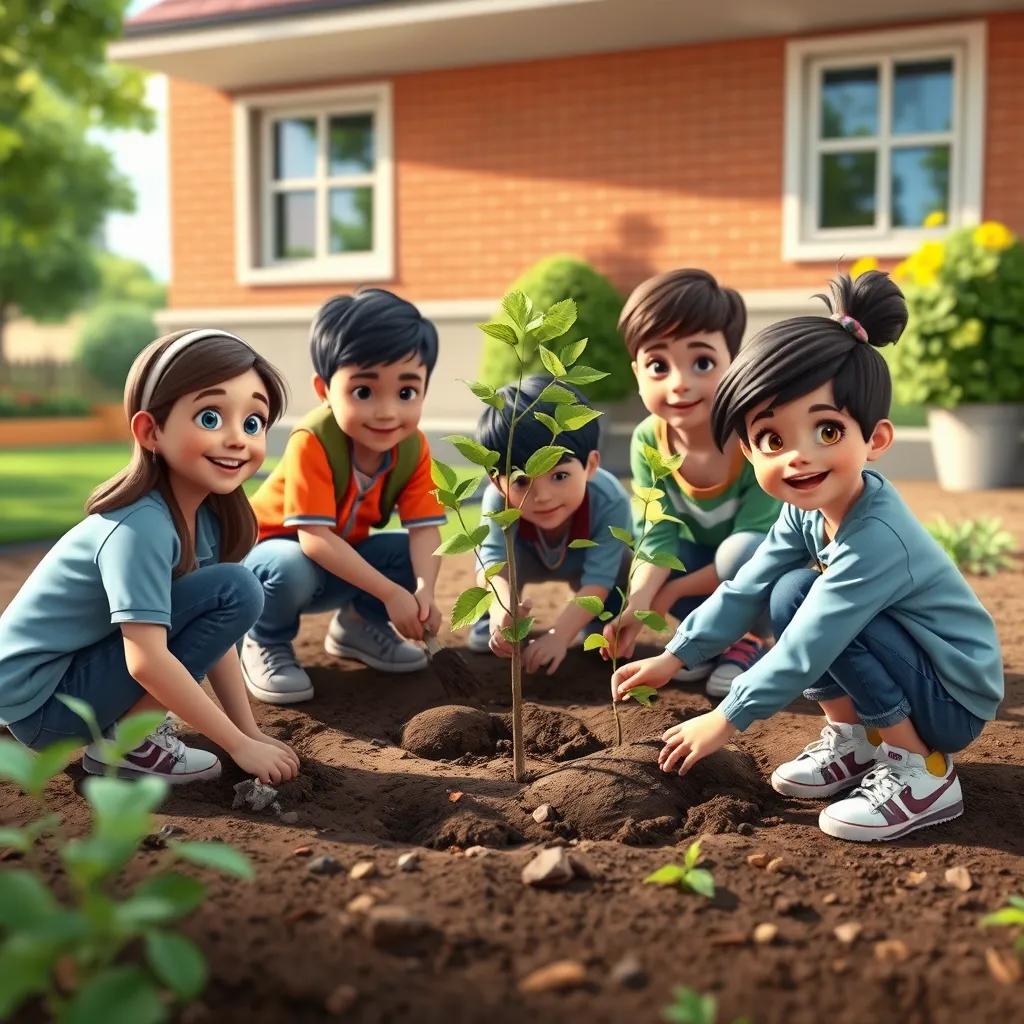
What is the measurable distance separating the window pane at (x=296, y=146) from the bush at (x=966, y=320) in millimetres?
6304

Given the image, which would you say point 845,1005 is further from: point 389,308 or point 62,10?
point 62,10

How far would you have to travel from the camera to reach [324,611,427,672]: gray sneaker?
3.78 m

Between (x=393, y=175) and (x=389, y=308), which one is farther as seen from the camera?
(x=393, y=175)

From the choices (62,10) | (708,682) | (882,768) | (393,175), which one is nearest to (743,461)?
(708,682)

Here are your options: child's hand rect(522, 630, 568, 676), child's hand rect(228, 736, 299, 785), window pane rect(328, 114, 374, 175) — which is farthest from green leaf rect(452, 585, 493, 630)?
window pane rect(328, 114, 374, 175)

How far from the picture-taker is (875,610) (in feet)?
7.63

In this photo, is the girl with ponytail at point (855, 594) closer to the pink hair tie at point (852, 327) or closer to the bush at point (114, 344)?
the pink hair tie at point (852, 327)

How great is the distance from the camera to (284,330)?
38.0 ft

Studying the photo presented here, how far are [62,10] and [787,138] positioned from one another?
887 centimetres

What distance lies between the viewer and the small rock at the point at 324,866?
1.99m

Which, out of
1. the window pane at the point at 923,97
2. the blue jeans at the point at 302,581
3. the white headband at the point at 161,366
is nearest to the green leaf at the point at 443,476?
the white headband at the point at 161,366

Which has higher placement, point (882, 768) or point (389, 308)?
point (389, 308)

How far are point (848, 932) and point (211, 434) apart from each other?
1.57 meters

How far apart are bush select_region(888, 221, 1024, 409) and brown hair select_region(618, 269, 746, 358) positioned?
199 inches
